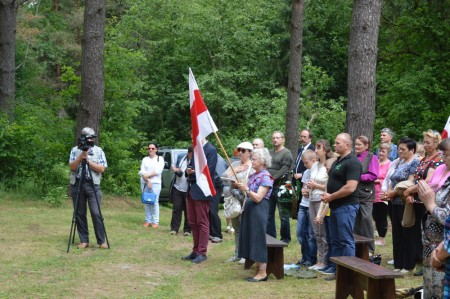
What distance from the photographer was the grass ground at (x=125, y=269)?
852cm

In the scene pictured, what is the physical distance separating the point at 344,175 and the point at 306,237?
190 cm

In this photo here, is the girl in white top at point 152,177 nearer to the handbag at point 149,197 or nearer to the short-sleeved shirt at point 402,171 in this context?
the handbag at point 149,197

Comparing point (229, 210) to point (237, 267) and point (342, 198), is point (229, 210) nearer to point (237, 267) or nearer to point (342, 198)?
point (237, 267)

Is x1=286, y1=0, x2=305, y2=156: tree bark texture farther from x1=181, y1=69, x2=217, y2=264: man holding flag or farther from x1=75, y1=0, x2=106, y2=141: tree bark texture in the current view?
x1=181, y1=69, x2=217, y2=264: man holding flag

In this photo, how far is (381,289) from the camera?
715 centimetres

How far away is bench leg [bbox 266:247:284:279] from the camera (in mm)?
9570

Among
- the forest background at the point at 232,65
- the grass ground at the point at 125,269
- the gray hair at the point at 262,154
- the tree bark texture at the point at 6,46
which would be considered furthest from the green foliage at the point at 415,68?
the gray hair at the point at 262,154

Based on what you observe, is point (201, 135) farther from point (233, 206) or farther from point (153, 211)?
point (153, 211)

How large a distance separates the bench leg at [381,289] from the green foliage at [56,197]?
11493 millimetres

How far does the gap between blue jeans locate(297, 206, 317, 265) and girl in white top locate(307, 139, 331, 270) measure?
0.21m

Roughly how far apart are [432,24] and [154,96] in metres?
15.1

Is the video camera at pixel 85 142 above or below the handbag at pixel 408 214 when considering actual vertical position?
above

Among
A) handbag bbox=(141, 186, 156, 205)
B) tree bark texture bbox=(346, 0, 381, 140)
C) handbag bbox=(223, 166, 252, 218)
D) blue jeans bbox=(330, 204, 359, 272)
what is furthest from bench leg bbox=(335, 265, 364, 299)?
handbag bbox=(141, 186, 156, 205)

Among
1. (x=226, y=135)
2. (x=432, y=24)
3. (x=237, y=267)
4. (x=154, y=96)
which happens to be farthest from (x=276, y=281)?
(x=154, y=96)
